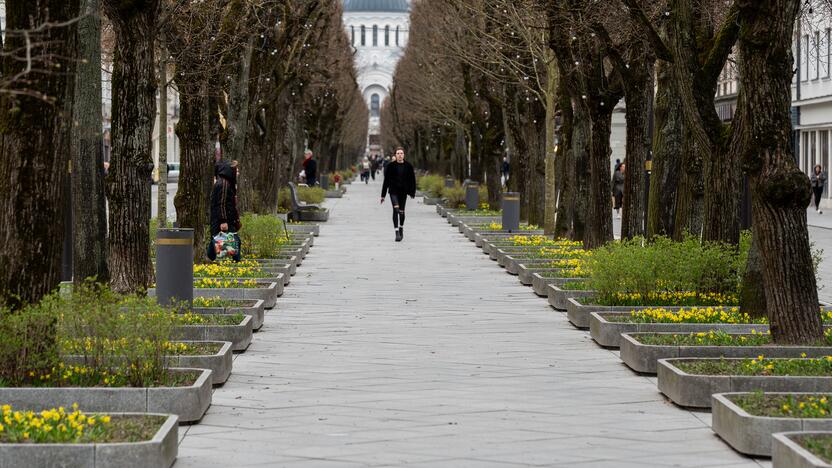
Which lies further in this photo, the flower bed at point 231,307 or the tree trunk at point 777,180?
the flower bed at point 231,307

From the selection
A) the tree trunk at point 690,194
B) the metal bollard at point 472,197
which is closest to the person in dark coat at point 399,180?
the metal bollard at point 472,197

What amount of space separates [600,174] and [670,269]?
662cm

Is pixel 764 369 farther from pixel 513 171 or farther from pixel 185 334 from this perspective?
pixel 513 171

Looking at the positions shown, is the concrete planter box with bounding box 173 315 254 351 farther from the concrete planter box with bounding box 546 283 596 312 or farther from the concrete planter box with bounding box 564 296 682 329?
the concrete planter box with bounding box 546 283 596 312

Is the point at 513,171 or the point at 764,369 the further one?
the point at 513,171

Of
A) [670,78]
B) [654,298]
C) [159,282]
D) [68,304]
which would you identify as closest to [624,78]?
[670,78]

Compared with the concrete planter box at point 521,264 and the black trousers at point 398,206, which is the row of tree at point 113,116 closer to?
the black trousers at point 398,206

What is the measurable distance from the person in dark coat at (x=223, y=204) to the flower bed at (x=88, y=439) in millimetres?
11929

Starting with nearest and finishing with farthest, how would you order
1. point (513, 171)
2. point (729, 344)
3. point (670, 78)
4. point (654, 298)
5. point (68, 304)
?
point (68, 304) < point (729, 344) < point (654, 298) < point (670, 78) < point (513, 171)

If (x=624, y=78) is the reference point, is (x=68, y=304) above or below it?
below

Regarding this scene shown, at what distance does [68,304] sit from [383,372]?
295 centimetres

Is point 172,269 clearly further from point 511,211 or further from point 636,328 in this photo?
point 511,211

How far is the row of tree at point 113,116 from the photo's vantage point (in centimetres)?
966

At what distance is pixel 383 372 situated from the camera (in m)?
12.0
